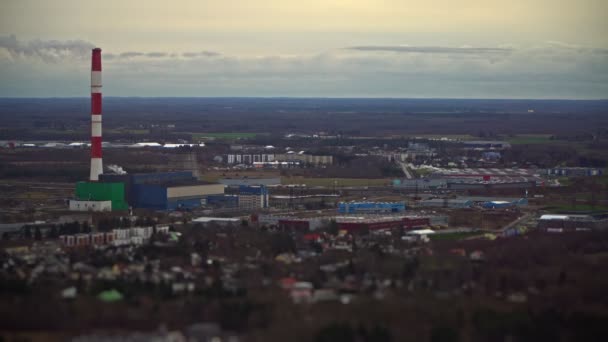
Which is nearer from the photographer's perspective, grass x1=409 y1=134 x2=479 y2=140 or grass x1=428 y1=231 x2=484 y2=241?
grass x1=428 y1=231 x2=484 y2=241

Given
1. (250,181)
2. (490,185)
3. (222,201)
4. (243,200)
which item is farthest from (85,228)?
(490,185)

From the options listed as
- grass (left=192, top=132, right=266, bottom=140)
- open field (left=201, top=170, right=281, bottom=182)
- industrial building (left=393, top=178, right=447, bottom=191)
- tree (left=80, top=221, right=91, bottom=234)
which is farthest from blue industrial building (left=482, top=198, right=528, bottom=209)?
grass (left=192, top=132, right=266, bottom=140)

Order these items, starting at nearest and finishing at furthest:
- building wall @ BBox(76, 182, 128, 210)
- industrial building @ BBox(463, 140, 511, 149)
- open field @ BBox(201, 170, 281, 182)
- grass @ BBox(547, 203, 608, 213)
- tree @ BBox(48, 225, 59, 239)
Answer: tree @ BBox(48, 225, 59, 239) → grass @ BBox(547, 203, 608, 213) → building wall @ BBox(76, 182, 128, 210) → open field @ BBox(201, 170, 281, 182) → industrial building @ BBox(463, 140, 511, 149)

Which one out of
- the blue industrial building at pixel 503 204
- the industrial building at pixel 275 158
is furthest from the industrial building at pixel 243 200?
the industrial building at pixel 275 158

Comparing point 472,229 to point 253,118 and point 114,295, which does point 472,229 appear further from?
point 253,118

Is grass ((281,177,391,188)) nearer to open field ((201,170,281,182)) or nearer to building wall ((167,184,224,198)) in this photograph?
open field ((201,170,281,182))

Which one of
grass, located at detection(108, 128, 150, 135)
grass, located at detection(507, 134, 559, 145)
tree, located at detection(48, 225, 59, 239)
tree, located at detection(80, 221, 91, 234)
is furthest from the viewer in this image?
grass, located at detection(108, 128, 150, 135)
